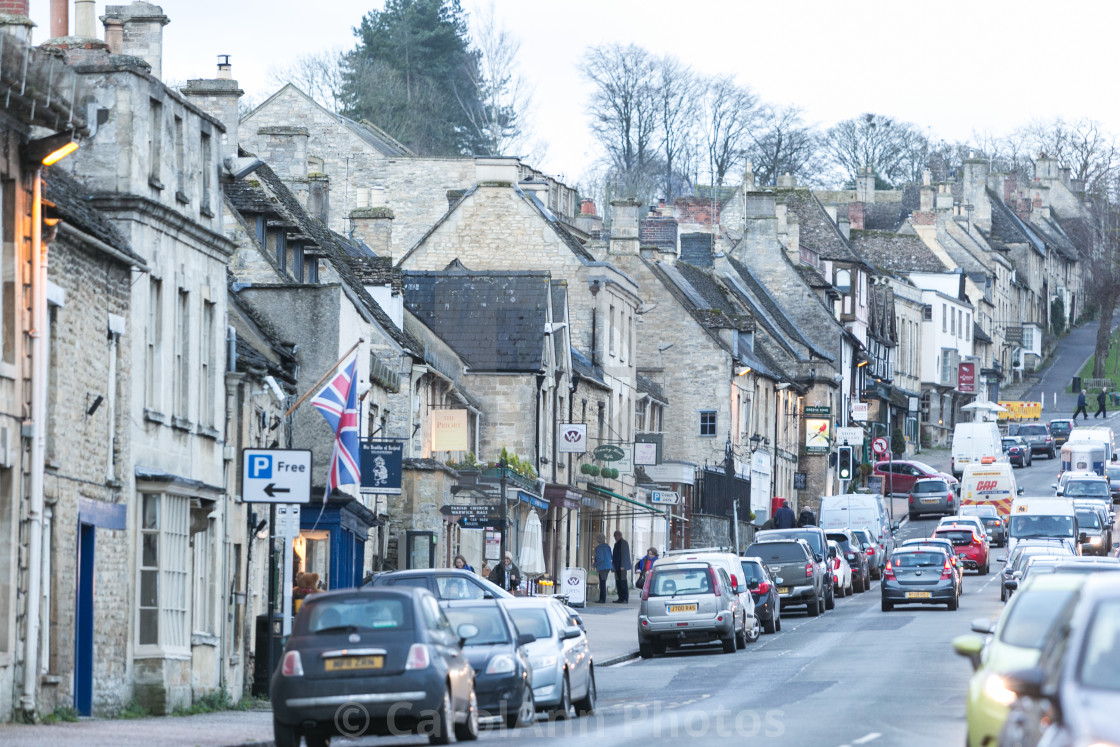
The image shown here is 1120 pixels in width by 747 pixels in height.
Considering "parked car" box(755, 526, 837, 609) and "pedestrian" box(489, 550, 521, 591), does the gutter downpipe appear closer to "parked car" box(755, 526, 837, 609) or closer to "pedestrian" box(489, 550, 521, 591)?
"pedestrian" box(489, 550, 521, 591)

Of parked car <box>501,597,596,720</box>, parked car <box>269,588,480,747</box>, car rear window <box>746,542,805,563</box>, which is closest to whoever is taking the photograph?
parked car <box>269,588,480,747</box>

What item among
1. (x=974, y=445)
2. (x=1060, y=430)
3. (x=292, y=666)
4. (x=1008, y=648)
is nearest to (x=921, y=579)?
(x=292, y=666)

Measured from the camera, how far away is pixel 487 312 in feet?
160

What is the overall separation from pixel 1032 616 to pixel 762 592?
81.6ft

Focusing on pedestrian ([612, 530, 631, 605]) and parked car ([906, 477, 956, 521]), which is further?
parked car ([906, 477, 956, 521])

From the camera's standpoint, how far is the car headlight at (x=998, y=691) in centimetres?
1223

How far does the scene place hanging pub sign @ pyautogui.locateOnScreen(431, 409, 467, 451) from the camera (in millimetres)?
40875

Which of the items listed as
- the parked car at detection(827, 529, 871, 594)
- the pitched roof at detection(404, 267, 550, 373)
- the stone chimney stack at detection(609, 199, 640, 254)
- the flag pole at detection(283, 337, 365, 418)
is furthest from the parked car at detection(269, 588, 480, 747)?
the stone chimney stack at detection(609, 199, 640, 254)

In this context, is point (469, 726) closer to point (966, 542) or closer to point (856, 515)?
point (966, 542)

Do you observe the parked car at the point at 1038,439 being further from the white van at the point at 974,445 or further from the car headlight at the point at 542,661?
the car headlight at the point at 542,661

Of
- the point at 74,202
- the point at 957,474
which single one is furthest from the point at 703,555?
the point at 957,474

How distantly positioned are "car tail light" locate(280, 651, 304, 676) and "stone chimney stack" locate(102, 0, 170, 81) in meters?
14.2

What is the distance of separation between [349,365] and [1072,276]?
463 ft

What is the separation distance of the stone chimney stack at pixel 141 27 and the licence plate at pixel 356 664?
14.4 metres
